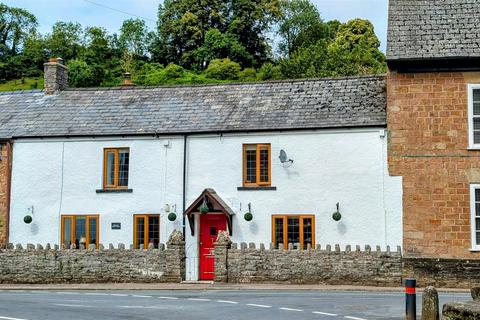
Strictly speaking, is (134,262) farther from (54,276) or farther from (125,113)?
(125,113)

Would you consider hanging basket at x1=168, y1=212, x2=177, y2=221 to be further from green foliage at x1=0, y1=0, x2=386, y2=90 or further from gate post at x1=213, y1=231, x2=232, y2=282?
green foliage at x1=0, y1=0, x2=386, y2=90

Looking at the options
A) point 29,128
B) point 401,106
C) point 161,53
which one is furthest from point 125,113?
point 161,53

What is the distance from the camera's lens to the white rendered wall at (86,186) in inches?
1109

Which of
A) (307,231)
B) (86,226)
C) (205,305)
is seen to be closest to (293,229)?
(307,231)

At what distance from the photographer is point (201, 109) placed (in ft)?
96.6

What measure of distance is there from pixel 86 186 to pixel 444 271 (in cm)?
1385

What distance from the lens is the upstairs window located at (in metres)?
25.2

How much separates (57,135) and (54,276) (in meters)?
5.81

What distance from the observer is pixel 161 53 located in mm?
81312

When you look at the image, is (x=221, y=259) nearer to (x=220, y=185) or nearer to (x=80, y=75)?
(x=220, y=185)

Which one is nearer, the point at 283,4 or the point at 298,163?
the point at 298,163

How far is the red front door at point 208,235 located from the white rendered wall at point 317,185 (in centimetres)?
30

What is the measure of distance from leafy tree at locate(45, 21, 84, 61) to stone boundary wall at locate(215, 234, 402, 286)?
59846 mm

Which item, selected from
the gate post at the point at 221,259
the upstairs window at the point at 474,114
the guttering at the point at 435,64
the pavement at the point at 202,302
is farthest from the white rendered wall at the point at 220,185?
the pavement at the point at 202,302
